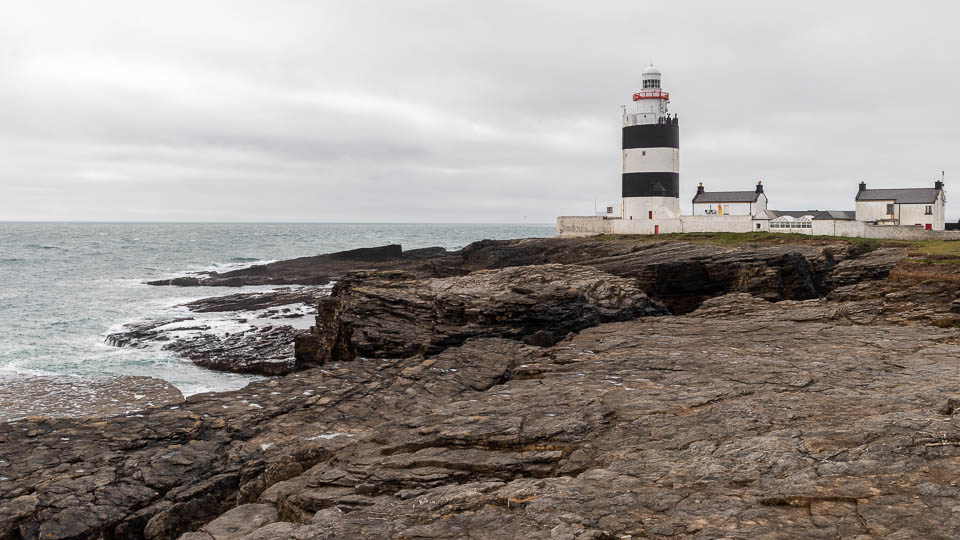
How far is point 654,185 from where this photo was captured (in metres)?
54.8

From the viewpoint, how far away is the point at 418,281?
25.0m

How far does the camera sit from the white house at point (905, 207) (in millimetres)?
57406

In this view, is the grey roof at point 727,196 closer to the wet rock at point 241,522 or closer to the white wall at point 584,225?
the white wall at point 584,225

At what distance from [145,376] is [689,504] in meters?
22.1

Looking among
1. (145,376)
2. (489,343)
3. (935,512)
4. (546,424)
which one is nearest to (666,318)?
(489,343)

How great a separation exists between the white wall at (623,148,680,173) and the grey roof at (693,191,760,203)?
10974 mm

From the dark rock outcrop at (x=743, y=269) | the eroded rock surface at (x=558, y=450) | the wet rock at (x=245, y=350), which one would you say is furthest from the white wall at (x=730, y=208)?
the eroded rock surface at (x=558, y=450)

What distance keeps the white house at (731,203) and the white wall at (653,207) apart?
7.77 m

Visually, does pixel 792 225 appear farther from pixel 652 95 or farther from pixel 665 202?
pixel 652 95

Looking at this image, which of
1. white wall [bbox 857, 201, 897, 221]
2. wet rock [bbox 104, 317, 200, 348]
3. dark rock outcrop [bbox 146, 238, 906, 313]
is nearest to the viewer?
dark rock outcrop [bbox 146, 238, 906, 313]

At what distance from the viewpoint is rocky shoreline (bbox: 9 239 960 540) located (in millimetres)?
8008

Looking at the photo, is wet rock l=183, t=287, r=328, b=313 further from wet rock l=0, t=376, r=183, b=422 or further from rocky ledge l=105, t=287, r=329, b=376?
wet rock l=0, t=376, r=183, b=422

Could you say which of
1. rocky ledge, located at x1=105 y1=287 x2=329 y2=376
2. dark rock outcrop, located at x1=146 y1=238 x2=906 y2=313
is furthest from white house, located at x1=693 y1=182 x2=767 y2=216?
rocky ledge, located at x1=105 y1=287 x2=329 y2=376

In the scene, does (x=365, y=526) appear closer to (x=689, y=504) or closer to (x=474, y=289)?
(x=689, y=504)
